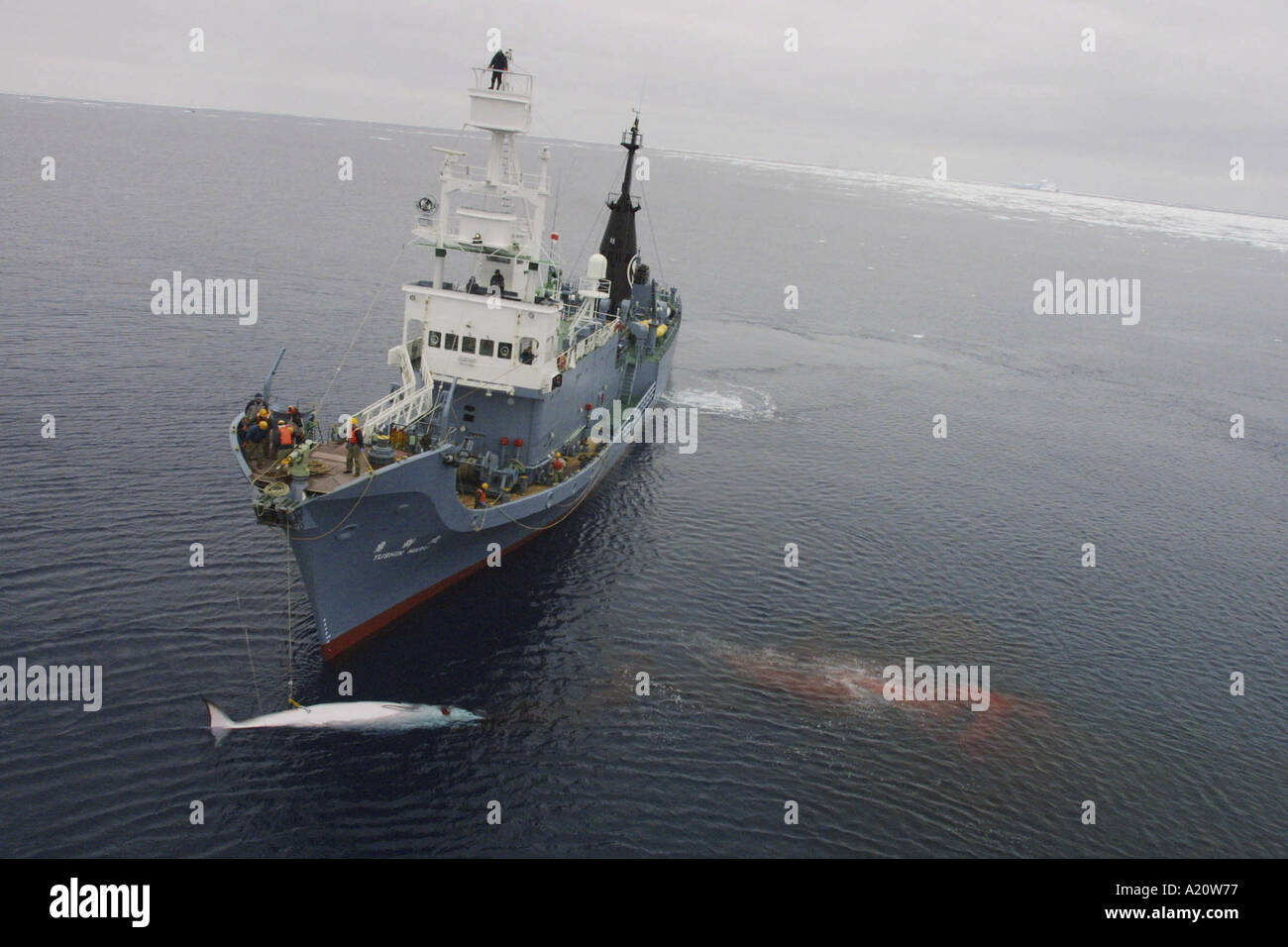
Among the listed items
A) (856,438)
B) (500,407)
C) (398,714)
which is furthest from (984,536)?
(398,714)

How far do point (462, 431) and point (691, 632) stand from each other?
43.2ft

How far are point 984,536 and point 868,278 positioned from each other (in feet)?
343

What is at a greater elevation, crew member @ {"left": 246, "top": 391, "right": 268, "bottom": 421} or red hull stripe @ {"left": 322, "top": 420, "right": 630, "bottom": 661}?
crew member @ {"left": 246, "top": 391, "right": 268, "bottom": 421}

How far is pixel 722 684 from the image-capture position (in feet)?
107

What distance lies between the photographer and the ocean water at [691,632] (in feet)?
84.9

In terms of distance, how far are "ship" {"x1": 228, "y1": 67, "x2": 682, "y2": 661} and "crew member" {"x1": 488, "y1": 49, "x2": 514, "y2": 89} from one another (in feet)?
0.40

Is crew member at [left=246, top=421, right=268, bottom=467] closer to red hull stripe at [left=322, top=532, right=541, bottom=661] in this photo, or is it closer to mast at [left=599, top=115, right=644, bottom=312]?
red hull stripe at [left=322, top=532, right=541, bottom=661]

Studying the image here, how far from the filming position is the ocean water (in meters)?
25.9

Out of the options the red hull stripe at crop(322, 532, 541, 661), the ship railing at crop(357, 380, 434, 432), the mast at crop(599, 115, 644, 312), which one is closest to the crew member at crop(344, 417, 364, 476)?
the ship railing at crop(357, 380, 434, 432)

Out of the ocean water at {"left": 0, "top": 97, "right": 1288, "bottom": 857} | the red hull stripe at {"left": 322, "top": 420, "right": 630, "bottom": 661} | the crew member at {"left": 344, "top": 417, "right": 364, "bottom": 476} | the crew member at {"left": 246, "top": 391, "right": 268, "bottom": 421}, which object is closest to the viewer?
the ocean water at {"left": 0, "top": 97, "right": 1288, "bottom": 857}

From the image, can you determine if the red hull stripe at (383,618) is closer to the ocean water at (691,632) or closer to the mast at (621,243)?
the ocean water at (691,632)

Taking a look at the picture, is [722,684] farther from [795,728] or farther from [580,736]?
[580,736]

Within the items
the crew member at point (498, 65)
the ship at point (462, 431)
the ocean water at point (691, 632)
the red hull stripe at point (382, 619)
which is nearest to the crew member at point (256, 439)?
the ship at point (462, 431)

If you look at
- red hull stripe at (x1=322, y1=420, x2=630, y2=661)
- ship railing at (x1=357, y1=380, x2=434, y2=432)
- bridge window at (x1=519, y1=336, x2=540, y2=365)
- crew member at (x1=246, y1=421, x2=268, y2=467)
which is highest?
bridge window at (x1=519, y1=336, x2=540, y2=365)
